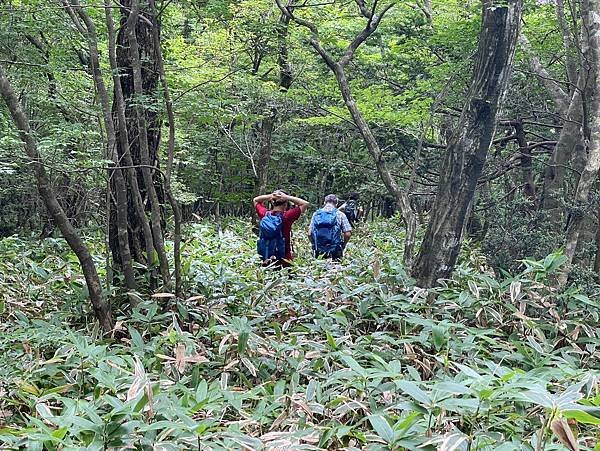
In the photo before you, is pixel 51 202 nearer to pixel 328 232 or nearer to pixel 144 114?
pixel 144 114

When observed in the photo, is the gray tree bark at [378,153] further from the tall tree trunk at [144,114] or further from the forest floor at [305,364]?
the tall tree trunk at [144,114]

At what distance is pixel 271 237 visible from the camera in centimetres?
704

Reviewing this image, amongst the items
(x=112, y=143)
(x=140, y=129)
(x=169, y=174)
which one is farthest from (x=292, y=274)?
(x=112, y=143)

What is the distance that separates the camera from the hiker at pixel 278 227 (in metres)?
6.92

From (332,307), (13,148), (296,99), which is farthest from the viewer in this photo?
(296,99)

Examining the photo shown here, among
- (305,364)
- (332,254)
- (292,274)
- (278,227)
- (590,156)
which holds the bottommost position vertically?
(332,254)

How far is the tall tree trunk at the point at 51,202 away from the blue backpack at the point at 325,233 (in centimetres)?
387

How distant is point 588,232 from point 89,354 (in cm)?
556

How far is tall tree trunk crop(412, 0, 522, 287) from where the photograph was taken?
17.1 feet

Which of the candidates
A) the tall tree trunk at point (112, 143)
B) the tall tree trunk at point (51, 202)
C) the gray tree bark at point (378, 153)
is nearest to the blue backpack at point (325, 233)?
the gray tree bark at point (378, 153)

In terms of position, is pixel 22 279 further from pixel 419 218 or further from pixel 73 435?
pixel 419 218

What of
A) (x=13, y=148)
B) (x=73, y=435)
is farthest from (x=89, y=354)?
(x=13, y=148)

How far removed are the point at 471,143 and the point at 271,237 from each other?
2680mm

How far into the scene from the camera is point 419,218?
14.8m
